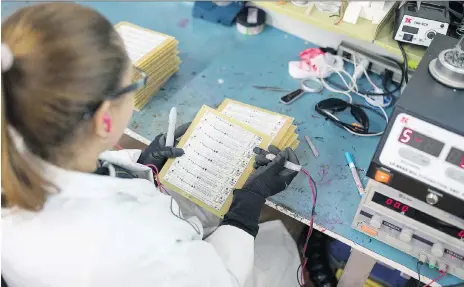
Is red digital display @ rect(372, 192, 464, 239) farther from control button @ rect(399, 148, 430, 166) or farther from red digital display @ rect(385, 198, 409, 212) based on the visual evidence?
control button @ rect(399, 148, 430, 166)

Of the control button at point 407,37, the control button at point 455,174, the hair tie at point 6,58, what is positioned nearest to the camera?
the hair tie at point 6,58

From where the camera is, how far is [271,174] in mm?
1196

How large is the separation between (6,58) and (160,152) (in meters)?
0.64

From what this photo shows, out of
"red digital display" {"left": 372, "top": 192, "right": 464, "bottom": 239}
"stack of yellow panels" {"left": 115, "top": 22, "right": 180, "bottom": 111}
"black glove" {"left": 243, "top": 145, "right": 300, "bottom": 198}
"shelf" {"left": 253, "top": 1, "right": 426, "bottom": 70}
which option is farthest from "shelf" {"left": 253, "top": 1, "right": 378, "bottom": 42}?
"red digital display" {"left": 372, "top": 192, "right": 464, "bottom": 239}

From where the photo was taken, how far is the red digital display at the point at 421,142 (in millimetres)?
899

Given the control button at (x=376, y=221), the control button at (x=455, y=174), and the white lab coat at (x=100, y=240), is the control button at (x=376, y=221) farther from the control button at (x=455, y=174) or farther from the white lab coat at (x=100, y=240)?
the white lab coat at (x=100, y=240)

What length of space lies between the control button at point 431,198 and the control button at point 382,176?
87 millimetres

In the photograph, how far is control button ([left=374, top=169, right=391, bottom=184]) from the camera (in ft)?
3.24

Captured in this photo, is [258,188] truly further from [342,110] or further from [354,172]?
[342,110]

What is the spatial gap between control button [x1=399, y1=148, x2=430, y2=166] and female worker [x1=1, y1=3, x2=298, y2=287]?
1.53ft

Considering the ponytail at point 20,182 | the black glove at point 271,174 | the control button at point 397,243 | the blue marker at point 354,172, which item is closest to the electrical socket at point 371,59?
the blue marker at point 354,172

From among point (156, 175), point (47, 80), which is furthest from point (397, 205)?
point (47, 80)

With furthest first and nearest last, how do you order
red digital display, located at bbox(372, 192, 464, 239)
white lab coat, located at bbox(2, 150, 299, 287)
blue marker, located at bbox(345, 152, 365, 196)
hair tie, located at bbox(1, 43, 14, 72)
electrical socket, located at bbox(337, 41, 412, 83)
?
electrical socket, located at bbox(337, 41, 412, 83) → blue marker, located at bbox(345, 152, 365, 196) → red digital display, located at bbox(372, 192, 464, 239) → white lab coat, located at bbox(2, 150, 299, 287) → hair tie, located at bbox(1, 43, 14, 72)

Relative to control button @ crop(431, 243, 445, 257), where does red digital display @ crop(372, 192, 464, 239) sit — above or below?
above
